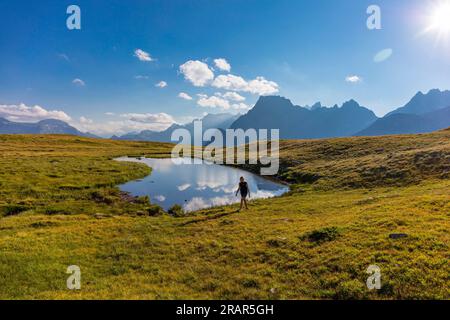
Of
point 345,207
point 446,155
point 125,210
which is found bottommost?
point 125,210

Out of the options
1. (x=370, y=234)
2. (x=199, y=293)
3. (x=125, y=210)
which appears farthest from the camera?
(x=125, y=210)

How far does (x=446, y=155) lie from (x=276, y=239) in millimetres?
38647

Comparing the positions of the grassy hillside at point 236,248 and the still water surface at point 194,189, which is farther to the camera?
the still water surface at point 194,189

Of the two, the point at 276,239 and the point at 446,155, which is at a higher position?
the point at 446,155

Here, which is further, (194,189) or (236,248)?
(194,189)

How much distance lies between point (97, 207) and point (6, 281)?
19.4 metres

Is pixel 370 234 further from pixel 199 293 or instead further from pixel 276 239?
pixel 199 293

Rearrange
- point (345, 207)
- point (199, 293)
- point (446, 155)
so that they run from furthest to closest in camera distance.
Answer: point (446, 155)
point (345, 207)
point (199, 293)

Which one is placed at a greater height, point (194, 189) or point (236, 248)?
point (236, 248)

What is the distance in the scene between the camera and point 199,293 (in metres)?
11.6

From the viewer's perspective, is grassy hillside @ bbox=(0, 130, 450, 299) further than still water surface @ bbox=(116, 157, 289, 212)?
No

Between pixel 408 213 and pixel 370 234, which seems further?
pixel 408 213
